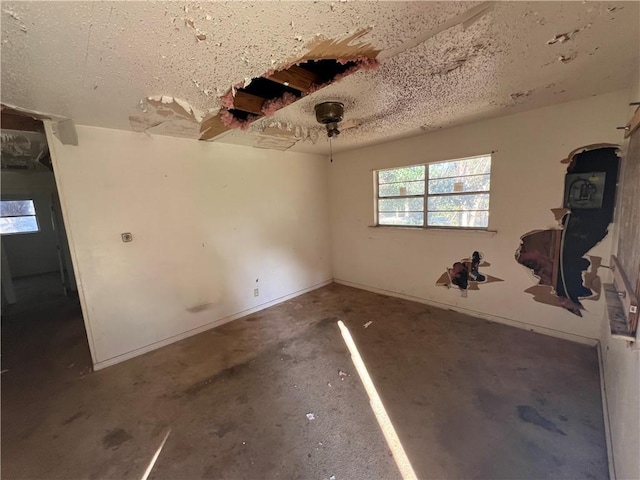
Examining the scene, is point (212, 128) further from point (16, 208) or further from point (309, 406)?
point (16, 208)

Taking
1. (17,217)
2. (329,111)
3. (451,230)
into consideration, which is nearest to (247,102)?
(329,111)

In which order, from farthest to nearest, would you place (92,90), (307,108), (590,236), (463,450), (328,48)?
(590,236)
(307,108)
(92,90)
(463,450)
(328,48)

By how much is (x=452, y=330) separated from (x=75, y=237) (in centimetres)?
377

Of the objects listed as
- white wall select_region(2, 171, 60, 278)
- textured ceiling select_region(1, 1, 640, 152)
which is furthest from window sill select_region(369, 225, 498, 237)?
white wall select_region(2, 171, 60, 278)

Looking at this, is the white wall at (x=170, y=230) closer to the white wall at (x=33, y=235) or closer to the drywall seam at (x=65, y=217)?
the drywall seam at (x=65, y=217)

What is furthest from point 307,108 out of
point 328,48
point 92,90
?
point 92,90

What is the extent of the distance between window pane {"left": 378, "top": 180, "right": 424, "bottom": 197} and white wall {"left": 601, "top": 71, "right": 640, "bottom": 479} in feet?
6.28

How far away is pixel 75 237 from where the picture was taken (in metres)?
2.21

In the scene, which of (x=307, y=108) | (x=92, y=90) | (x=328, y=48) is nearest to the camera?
(x=328, y=48)

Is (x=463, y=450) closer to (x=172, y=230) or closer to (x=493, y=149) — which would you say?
(x=493, y=149)

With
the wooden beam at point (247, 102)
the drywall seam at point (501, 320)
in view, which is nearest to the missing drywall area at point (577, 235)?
the drywall seam at point (501, 320)

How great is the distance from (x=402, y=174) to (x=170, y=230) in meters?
3.03

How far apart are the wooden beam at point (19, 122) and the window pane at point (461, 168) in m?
3.94

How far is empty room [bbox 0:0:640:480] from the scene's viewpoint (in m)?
1.23
